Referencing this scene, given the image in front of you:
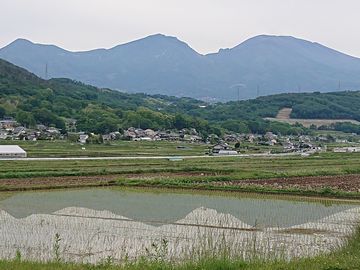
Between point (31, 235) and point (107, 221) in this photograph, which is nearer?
point (31, 235)

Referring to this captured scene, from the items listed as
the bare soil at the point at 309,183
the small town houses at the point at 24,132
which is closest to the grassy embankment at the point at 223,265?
the bare soil at the point at 309,183

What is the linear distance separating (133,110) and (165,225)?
288 feet

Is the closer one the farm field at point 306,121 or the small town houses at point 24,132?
the small town houses at point 24,132

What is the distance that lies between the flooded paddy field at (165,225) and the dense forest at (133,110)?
196 ft

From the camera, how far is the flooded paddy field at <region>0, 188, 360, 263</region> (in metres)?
11.6

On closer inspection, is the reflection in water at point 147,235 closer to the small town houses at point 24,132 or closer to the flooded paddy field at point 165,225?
the flooded paddy field at point 165,225

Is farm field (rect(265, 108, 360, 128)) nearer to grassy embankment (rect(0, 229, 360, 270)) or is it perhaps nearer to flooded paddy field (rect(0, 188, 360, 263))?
flooded paddy field (rect(0, 188, 360, 263))

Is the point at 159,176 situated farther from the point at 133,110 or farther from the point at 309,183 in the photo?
the point at 133,110

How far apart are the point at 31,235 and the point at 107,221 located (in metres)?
2.80

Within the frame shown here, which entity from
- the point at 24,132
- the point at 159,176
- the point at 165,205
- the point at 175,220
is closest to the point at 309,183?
the point at 159,176

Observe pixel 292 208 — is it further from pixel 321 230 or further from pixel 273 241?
pixel 273 241

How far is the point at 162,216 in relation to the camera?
1700cm

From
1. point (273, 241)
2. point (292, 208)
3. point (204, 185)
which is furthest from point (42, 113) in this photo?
point (273, 241)

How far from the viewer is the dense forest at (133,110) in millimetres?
82938
